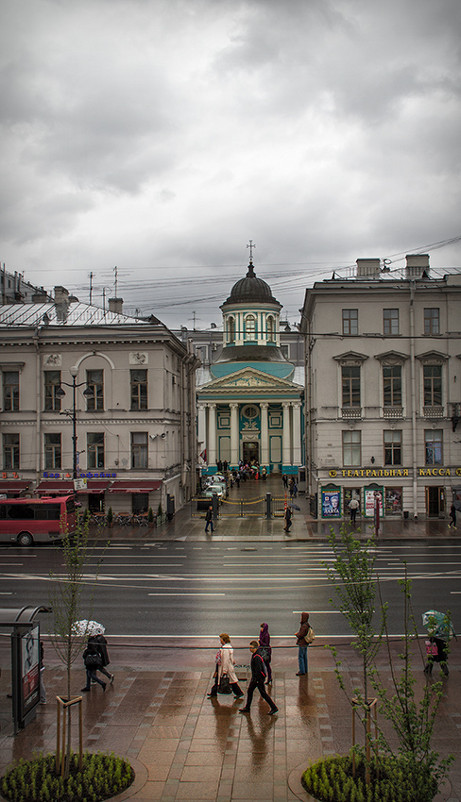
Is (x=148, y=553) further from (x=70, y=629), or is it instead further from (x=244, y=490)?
(x=244, y=490)

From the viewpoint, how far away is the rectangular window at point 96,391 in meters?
44.1

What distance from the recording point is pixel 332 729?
12703mm

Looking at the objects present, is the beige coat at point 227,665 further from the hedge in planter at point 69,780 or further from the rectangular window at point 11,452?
the rectangular window at point 11,452

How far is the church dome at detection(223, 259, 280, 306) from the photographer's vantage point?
287ft

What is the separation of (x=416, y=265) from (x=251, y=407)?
38578 mm

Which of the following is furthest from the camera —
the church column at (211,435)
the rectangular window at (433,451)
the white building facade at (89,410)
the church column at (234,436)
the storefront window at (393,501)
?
the church column at (234,436)

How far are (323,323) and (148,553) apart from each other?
1805cm

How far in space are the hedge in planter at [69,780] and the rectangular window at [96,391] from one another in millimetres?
33790

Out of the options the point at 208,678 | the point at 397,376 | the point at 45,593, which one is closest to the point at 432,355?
the point at 397,376

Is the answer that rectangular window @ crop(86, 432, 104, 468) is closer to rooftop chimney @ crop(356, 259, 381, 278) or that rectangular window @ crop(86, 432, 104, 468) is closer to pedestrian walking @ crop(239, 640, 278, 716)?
rooftop chimney @ crop(356, 259, 381, 278)

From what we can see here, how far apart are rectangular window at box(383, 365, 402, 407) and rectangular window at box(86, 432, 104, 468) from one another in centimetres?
1768

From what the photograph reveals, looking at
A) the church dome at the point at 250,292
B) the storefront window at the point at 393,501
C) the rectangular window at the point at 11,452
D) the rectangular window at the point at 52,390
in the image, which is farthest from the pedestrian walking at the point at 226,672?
the church dome at the point at 250,292

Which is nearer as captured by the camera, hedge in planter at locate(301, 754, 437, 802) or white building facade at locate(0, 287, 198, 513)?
hedge in planter at locate(301, 754, 437, 802)

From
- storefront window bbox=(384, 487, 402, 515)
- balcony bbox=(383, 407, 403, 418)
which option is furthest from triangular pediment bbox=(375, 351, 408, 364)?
storefront window bbox=(384, 487, 402, 515)
